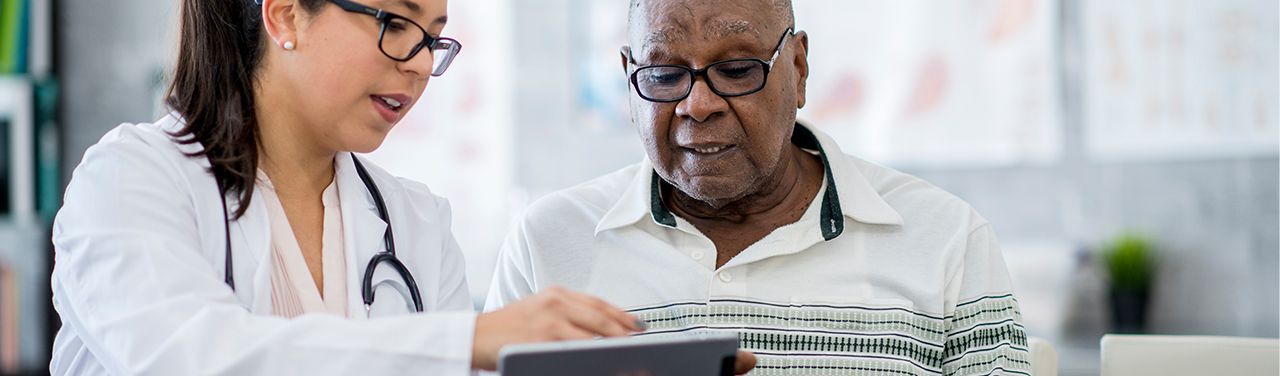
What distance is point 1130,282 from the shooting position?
112 inches

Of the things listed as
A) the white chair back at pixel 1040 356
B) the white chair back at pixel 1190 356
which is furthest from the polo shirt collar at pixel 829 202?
the white chair back at pixel 1190 356

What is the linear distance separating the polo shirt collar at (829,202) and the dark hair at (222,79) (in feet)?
2.17

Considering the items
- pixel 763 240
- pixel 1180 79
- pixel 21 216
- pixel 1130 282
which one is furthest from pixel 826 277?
pixel 21 216

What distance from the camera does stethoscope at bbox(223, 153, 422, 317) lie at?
3.87 feet

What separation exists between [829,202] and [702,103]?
0.33 m

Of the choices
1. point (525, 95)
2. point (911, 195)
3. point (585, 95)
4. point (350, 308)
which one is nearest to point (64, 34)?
point (525, 95)

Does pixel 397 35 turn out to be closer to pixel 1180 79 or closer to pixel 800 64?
pixel 800 64

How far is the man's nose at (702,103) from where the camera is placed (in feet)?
4.71

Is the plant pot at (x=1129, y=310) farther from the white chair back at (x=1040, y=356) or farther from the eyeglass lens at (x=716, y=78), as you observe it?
the eyeglass lens at (x=716, y=78)

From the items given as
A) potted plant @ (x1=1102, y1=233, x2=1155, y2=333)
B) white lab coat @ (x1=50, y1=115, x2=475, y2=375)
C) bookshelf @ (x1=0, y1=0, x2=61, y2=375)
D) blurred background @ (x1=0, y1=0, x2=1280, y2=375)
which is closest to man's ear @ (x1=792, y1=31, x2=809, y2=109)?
white lab coat @ (x1=50, y1=115, x2=475, y2=375)

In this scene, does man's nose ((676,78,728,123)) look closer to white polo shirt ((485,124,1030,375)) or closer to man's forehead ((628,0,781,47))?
man's forehead ((628,0,781,47))

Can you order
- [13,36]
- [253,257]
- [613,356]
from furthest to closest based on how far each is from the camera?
[13,36] < [253,257] < [613,356]

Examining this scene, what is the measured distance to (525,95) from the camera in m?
3.66

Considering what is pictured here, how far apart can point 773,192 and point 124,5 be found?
345 centimetres
